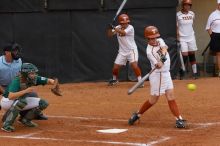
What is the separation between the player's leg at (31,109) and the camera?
29.3 feet

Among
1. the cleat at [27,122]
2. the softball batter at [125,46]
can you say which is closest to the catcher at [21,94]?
the cleat at [27,122]

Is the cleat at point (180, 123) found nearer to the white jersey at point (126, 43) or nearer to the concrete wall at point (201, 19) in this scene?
the white jersey at point (126, 43)

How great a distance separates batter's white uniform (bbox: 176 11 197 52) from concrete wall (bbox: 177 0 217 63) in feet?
4.42

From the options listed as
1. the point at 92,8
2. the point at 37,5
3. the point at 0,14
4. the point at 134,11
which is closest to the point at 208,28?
the point at 134,11

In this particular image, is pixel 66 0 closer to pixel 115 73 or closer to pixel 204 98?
pixel 115 73

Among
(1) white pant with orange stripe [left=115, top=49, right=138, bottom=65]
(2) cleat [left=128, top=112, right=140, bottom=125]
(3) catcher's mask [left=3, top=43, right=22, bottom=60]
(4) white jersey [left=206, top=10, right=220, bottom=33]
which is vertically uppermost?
(4) white jersey [left=206, top=10, right=220, bottom=33]

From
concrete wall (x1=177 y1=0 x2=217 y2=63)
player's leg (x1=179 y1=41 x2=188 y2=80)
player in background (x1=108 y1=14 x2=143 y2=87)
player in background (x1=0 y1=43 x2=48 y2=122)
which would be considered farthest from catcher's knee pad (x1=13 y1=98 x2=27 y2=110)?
concrete wall (x1=177 y1=0 x2=217 y2=63)

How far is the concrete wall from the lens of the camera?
16.8 meters

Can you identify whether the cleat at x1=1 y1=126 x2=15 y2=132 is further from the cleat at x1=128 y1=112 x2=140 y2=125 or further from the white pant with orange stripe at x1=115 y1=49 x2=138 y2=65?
the white pant with orange stripe at x1=115 y1=49 x2=138 y2=65

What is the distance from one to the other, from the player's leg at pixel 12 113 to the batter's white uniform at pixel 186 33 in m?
7.66

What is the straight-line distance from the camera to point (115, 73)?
14.3 metres

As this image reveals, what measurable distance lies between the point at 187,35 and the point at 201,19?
5.38ft

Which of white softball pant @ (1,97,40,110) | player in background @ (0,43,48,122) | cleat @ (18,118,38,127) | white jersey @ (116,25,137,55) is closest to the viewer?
white softball pant @ (1,97,40,110)

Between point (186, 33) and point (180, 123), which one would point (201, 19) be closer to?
point (186, 33)
